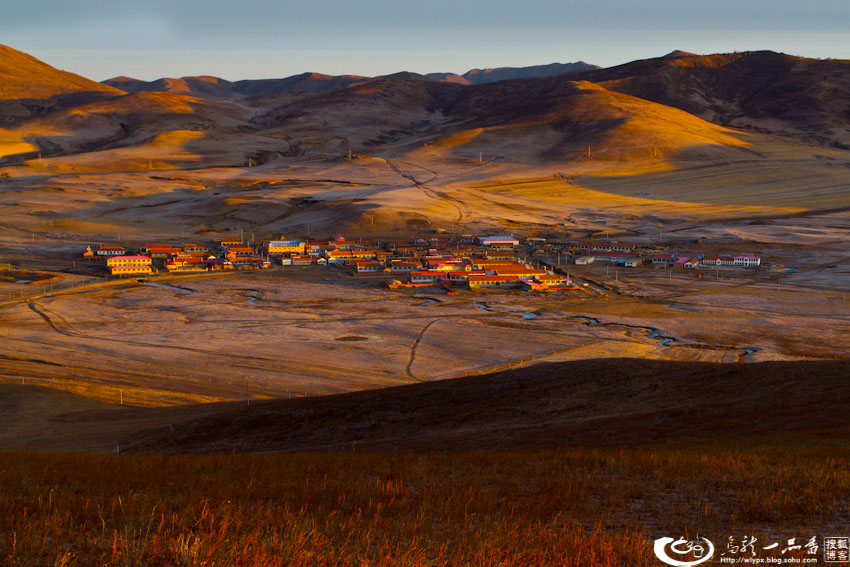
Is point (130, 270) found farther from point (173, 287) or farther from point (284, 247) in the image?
point (284, 247)

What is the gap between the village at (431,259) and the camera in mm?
81200

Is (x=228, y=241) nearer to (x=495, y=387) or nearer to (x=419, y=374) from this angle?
(x=419, y=374)

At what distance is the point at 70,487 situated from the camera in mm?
11531

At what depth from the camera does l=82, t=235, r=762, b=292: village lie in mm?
81200

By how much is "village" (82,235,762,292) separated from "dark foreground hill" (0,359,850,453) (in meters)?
46.5

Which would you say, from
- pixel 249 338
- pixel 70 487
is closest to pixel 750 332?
pixel 249 338

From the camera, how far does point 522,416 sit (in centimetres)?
2636

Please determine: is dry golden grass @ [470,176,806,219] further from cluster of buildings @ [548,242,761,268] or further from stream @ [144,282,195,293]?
stream @ [144,282,195,293]

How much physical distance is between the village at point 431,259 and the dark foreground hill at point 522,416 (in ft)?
152

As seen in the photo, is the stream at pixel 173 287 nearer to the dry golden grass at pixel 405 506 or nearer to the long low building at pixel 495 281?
the long low building at pixel 495 281

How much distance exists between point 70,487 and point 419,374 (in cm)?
3359

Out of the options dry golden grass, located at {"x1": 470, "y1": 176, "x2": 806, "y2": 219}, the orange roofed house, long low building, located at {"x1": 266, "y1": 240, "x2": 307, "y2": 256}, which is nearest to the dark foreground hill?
the orange roofed house

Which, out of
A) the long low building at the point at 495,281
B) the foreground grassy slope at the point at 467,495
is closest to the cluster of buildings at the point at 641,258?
the long low building at the point at 495,281

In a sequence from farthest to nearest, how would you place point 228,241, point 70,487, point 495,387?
point 228,241 < point 495,387 < point 70,487
